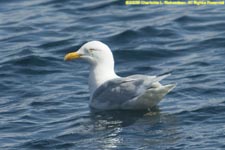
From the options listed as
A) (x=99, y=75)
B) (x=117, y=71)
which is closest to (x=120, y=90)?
(x=99, y=75)

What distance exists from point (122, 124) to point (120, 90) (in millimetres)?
581

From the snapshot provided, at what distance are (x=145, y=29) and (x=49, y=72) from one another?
10.5ft

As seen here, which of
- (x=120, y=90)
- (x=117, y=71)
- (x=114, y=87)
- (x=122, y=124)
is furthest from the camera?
(x=117, y=71)

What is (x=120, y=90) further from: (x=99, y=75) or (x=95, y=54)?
(x=95, y=54)

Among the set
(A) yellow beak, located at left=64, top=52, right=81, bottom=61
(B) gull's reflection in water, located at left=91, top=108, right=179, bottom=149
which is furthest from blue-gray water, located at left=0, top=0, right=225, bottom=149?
(A) yellow beak, located at left=64, top=52, right=81, bottom=61

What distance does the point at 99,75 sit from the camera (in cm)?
1387

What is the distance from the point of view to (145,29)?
18594 millimetres

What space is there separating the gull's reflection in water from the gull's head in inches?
36.2

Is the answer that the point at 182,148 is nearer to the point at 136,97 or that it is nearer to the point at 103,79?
the point at 136,97

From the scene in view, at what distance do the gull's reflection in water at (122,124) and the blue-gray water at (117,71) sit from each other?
0.01 meters

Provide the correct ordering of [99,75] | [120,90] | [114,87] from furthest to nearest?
[99,75], [114,87], [120,90]

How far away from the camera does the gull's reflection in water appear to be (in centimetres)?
1181

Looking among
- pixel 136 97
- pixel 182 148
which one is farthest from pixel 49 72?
pixel 182 148

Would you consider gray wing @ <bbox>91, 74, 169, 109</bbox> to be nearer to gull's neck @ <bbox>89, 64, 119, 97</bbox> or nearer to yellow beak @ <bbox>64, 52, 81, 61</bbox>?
gull's neck @ <bbox>89, 64, 119, 97</bbox>
